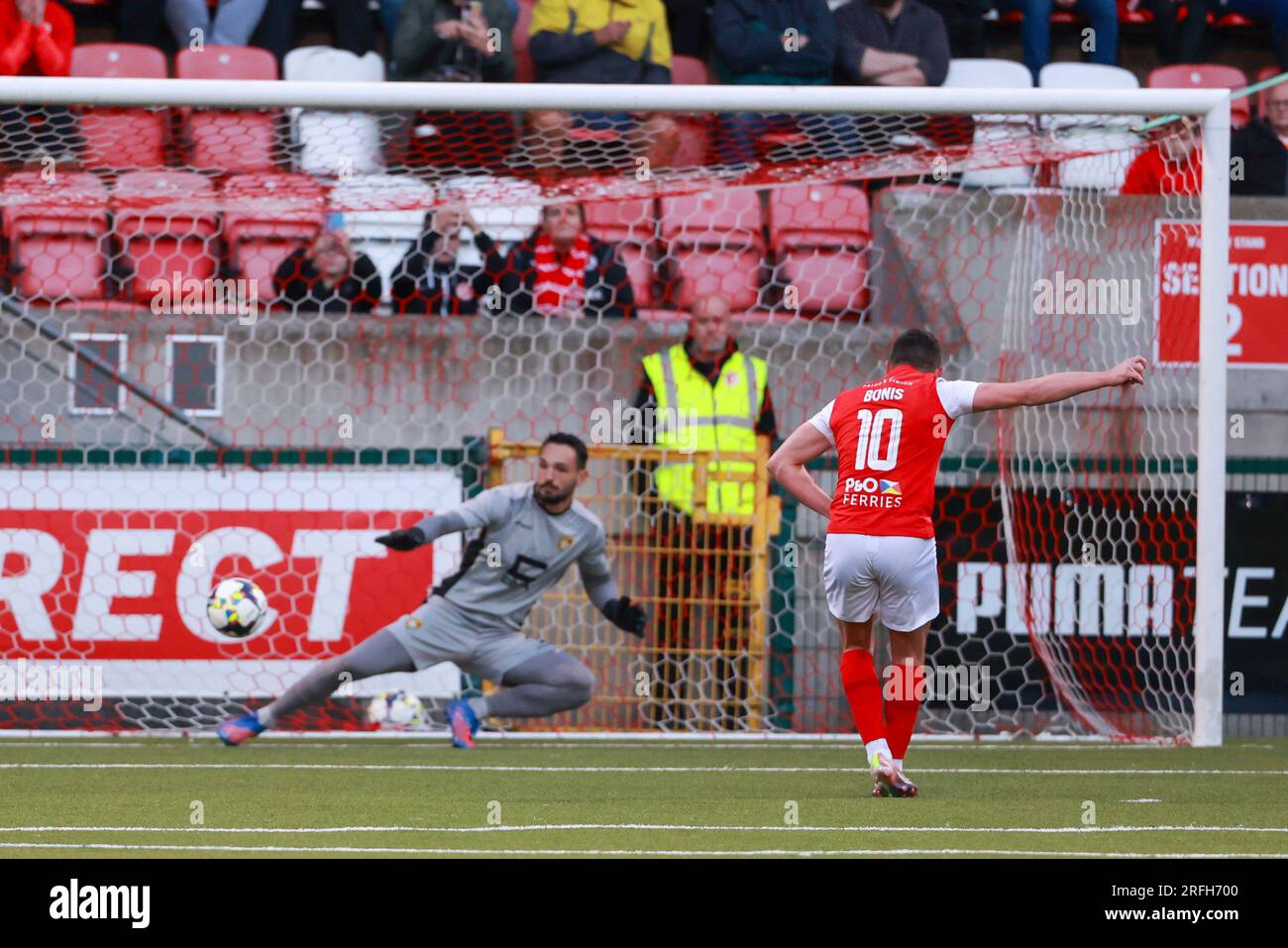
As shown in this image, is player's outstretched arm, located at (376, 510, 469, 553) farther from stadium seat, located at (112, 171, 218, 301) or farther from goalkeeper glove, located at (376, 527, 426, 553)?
stadium seat, located at (112, 171, 218, 301)

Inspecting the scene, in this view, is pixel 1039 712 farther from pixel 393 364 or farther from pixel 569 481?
pixel 393 364

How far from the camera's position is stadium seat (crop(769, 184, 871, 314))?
37.1 feet

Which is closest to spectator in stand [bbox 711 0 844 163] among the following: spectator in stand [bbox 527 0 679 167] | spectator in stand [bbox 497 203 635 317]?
spectator in stand [bbox 527 0 679 167]

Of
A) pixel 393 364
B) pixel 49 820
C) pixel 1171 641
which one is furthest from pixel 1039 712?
pixel 49 820

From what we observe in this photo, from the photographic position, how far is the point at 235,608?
8852mm

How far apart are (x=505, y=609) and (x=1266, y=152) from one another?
16.1ft

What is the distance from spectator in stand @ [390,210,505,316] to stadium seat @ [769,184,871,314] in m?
1.66

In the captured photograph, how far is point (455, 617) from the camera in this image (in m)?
9.48

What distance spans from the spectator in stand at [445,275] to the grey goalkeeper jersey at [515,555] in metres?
1.56

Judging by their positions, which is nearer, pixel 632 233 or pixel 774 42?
pixel 632 233

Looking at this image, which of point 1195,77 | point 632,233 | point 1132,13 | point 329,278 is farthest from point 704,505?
point 1132,13

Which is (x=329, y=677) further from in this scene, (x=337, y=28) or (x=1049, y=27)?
(x=1049, y=27)

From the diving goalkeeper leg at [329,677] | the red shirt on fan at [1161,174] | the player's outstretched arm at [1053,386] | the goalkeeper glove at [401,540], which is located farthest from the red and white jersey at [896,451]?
the red shirt on fan at [1161,174]

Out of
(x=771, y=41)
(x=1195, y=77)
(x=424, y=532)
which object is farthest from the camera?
(x=1195, y=77)
